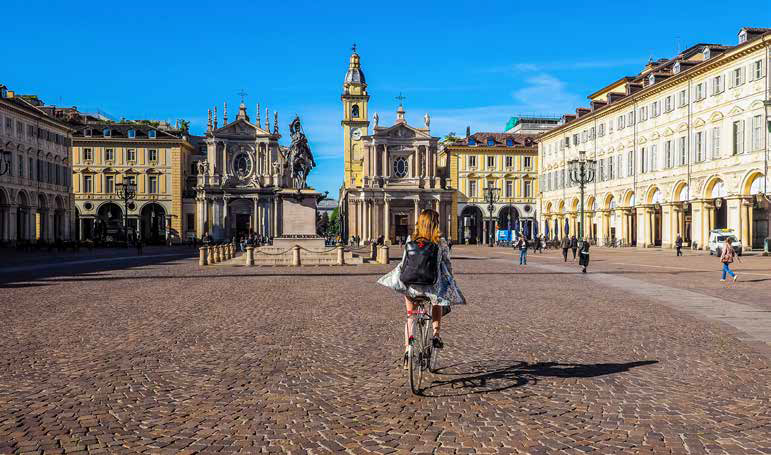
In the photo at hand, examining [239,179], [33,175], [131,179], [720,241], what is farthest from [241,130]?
[720,241]

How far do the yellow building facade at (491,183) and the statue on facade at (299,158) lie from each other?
61039 mm

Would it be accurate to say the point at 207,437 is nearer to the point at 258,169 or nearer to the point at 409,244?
the point at 409,244

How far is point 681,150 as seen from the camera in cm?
5491

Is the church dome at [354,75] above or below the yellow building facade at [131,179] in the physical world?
above

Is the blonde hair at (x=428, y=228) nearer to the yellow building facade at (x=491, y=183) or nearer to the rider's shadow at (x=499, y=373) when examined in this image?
the rider's shadow at (x=499, y=373)

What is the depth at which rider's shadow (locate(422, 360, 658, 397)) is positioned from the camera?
746 cm

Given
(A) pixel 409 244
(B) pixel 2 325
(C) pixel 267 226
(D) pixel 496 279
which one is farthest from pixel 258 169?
(A) pixel 409 244

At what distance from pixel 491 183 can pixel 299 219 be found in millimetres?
63755

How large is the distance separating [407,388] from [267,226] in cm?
8583

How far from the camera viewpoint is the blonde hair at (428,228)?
722 centimetres

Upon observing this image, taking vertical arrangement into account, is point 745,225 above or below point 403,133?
below

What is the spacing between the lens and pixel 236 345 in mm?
10242

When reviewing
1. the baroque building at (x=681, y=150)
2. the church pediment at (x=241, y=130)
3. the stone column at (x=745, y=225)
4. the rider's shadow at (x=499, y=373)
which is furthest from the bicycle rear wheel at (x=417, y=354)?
the church pediment at (x=241, y=130)

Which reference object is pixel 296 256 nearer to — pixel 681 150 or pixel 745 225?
pixel 745 225
